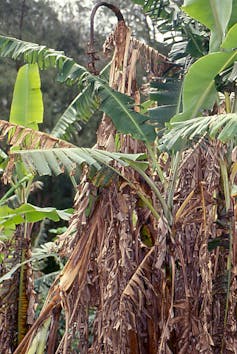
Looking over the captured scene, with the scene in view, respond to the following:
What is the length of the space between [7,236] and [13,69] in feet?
27.6

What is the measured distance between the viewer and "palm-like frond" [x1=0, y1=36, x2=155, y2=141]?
3291 mm

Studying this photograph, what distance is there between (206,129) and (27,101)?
2.12 metres

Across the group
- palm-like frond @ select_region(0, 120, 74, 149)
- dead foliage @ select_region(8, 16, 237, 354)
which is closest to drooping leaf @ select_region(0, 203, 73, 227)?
dead foliage @ select_region(8, 16, 237, 354)

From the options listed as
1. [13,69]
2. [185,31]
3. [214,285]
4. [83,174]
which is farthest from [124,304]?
[13,69]

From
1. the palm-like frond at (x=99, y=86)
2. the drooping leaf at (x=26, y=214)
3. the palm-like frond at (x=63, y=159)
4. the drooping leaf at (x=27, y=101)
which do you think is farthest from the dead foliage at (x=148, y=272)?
the drooping leaf at (x=27, y=101)

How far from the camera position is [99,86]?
338 cm

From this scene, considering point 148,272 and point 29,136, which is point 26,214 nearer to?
point 29,136

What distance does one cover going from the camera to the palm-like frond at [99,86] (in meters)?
3.29

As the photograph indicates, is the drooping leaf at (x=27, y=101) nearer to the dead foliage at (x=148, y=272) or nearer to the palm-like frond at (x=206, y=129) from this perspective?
the dead foliage at (x=148, y=272)

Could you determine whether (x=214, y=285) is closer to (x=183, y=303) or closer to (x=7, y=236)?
(x=183, y=303)

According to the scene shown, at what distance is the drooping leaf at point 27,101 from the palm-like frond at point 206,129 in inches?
69.9

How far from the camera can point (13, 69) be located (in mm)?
12398

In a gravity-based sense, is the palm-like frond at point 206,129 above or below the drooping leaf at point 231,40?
below

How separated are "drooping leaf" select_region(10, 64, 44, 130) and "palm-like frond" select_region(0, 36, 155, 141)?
20.9 inches
